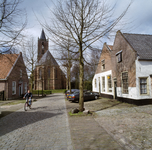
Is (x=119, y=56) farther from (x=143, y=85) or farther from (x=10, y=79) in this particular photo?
(x=10, y=79)

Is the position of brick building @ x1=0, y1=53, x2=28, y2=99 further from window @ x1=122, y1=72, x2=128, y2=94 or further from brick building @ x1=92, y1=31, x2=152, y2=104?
window @ x1=122, y1=72, x2=128, y2=94

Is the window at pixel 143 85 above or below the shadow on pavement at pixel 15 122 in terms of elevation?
above

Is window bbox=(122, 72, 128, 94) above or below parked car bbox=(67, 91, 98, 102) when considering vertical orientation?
above

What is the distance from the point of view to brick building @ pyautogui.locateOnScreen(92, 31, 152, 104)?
36.9 feet

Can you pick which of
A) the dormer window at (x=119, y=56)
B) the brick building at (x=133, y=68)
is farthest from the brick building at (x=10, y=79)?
the brick building at (x=133, y=68)

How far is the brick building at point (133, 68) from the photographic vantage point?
443 inches

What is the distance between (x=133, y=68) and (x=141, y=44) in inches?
117

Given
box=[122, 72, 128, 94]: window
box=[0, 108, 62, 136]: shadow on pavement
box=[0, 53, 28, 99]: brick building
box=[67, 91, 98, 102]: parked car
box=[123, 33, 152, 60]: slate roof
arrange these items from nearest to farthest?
box=[0, 108, 62, 136]: shadow on pavement, box=[123, 33, 152, 60]: slate roof, box=[122, 72, 128, 94]: window, box=[67, 91, 98, 102]: parked car, box=[0, 53, 28, 99]: brick building

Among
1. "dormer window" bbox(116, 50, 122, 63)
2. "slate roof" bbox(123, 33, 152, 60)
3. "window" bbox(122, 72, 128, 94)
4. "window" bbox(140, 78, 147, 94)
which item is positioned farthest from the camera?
"dormer window" bbox(116, 50, 122, 63)

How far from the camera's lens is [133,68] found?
38.0ft

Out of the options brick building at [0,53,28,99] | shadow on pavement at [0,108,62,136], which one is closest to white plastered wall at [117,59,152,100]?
shadow on pavement at [0,108,62,136]

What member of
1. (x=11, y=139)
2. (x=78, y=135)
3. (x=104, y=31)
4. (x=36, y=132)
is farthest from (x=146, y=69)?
(x=11, y=139)

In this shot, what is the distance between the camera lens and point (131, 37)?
44.9ft

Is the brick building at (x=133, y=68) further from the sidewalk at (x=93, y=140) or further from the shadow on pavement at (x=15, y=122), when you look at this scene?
the sidewalk at (x=93, y=140)
